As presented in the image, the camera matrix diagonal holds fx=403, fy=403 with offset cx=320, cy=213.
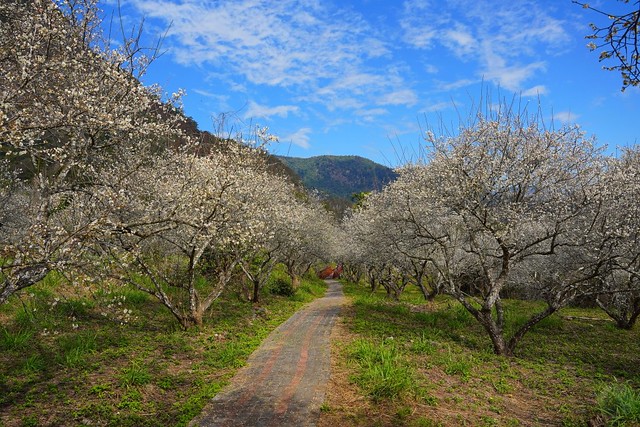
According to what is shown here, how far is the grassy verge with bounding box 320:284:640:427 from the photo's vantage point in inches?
320

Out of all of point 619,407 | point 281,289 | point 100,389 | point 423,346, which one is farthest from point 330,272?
point 619,407

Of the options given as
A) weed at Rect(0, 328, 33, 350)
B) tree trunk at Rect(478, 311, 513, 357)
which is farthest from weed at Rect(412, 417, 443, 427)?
weed at Rect(0, 328, 33, 350)

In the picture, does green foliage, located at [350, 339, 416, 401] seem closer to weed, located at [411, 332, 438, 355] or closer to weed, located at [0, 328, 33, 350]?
weed, located at [411, 332, 438, 355]

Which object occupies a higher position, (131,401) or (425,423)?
(425,423)

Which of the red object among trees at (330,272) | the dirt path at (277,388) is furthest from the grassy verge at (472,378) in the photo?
the red object among trees at (330,272)

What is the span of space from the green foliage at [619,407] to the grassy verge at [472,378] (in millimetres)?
20

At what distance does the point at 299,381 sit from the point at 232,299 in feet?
44.1

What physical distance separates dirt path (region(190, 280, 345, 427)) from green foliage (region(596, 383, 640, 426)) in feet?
18.8

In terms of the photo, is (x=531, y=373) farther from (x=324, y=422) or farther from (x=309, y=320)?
(x=309, y=320)

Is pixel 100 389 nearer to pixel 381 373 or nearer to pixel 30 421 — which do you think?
pixel 30 421

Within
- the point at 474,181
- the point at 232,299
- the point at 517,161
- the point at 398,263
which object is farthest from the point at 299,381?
the point at 398,263

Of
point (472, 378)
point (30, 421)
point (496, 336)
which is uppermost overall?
point (496, 336)

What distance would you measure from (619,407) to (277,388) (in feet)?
22.7

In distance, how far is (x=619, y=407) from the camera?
7.89m
